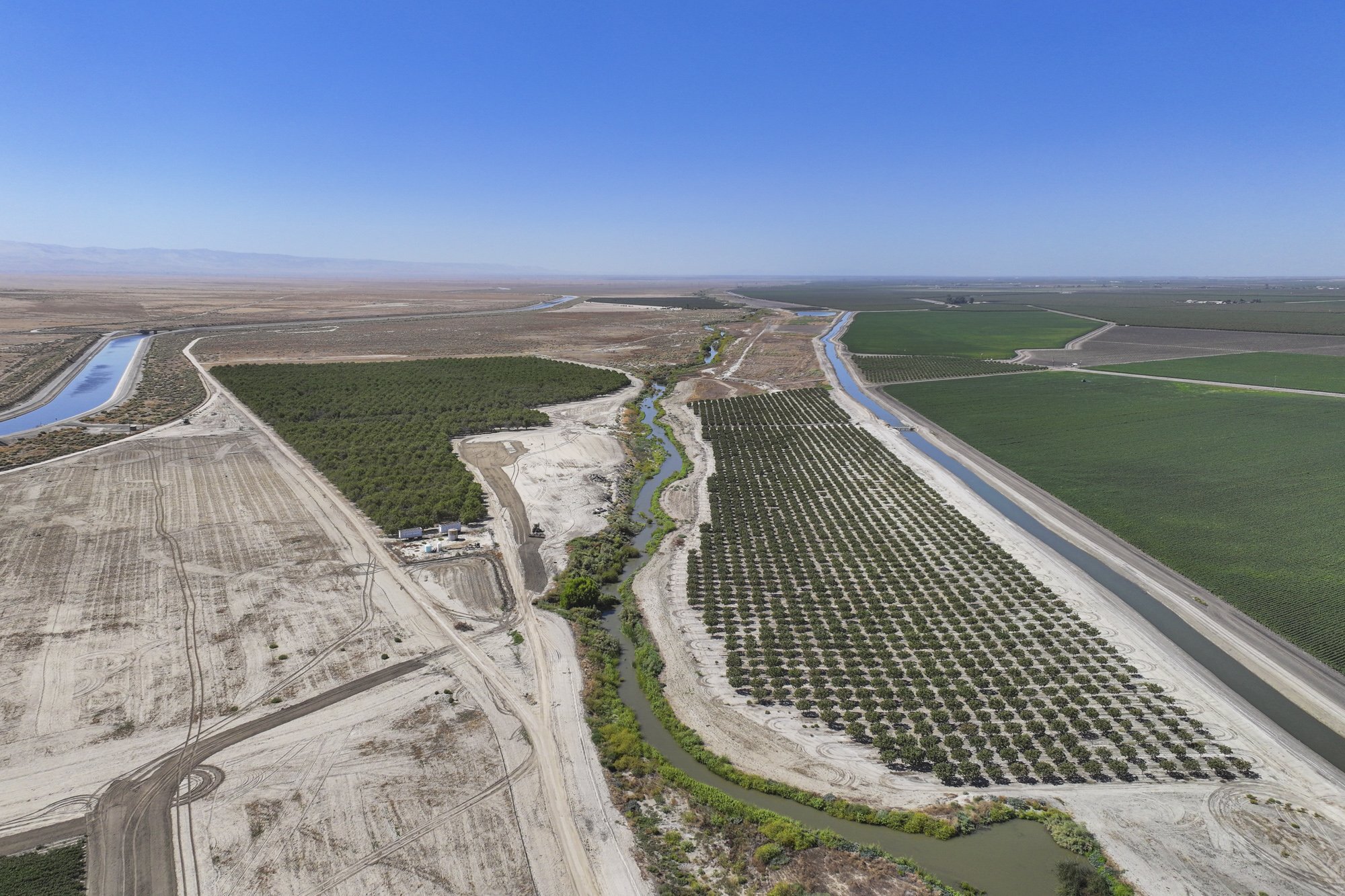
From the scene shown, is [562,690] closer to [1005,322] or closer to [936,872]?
[936,872]

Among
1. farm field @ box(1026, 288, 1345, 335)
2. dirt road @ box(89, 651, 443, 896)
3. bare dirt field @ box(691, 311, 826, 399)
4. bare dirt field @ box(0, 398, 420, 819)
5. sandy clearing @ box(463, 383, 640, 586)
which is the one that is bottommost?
dirt road @ box(89, 651, 443, 896)

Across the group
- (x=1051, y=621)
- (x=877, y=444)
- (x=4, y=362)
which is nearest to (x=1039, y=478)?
(x=877, y=444)

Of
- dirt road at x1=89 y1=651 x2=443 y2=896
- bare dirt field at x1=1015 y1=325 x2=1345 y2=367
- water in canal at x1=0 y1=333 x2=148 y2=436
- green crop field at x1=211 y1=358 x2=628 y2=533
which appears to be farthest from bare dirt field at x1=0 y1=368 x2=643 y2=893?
bare dirt field at x1=1015 y1=325 x2=1345 y2=367

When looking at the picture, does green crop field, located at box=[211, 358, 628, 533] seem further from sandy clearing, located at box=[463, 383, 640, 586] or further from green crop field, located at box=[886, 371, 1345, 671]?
green crop field, located at box=[886, 371, 1345, 671]

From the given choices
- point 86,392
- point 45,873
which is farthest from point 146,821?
point 86,392

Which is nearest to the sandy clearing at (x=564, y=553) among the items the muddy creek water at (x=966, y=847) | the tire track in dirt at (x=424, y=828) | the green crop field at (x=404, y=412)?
the tire track in dirt at (x=424, y=828)

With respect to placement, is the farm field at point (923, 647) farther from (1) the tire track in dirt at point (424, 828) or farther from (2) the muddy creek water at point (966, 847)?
(1) the tire track in dirt at point (424, 828)
